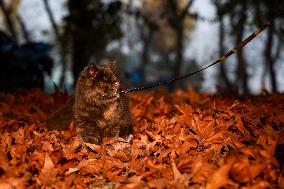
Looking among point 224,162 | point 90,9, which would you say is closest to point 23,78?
point 90,9

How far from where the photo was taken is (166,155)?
A: 12.5 feet

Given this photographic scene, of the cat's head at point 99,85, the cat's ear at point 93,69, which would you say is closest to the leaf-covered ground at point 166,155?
the cat's head at point 99,85

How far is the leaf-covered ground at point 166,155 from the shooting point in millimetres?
3094

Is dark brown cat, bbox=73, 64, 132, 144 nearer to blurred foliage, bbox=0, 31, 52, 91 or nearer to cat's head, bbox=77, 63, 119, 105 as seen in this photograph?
cat's head, bbox=77, 63, 119, 105

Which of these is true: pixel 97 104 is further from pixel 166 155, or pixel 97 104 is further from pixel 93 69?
pixel 166 155

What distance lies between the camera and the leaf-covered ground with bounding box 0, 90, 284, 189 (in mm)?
3094

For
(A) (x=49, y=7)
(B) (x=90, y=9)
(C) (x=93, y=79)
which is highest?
(A) (x=49, y=7)

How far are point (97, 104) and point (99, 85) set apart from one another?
240mm

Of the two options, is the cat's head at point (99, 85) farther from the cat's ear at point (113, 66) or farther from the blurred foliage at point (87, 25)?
the blurred foliage at point (87, 25)

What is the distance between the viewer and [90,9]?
41.2 feet

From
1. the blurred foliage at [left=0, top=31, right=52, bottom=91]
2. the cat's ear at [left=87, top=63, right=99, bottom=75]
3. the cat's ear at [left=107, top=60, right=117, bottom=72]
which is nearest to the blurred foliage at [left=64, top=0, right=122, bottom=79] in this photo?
the blurred foliage at [left=0, top=31, right=52, bottom=91]

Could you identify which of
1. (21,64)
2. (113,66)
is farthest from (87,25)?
(113,66)

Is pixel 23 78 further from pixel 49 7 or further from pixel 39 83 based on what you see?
pixel 49 7

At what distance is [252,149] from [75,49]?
33.2ft
